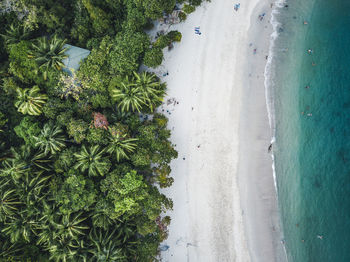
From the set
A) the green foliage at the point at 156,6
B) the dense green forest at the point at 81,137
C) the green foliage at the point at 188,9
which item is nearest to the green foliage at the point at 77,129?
the dense green forest at the point at 81,137

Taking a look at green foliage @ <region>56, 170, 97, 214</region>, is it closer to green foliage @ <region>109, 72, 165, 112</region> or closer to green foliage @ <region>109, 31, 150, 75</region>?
green foliage @ <region>109, 72, 165, 112</region>

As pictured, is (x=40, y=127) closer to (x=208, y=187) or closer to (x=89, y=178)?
(x=89, y=178)

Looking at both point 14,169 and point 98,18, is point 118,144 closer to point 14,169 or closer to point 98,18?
point 14,169

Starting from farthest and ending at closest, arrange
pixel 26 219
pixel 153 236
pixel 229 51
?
pixel 229 51
pixel 153 236
pixel 26 219

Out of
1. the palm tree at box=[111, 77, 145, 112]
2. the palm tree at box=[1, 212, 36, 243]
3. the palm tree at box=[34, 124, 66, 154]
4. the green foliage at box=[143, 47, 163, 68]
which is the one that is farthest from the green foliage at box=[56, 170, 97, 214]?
the green foliage at box=[143, 47, 163, 68]

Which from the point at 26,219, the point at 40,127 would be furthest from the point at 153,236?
the point at 40,127

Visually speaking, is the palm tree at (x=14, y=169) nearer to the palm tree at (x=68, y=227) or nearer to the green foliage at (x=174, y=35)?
the palm tree at (x=68, y=227)

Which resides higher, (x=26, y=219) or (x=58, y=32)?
(x=58, y=32)
